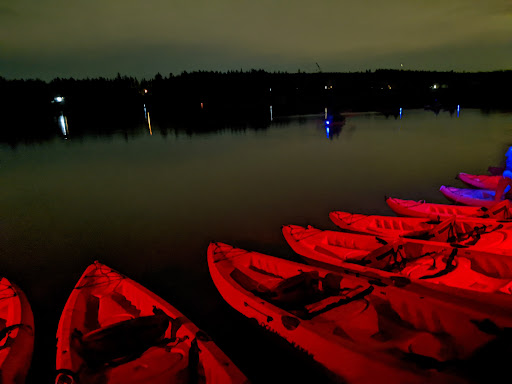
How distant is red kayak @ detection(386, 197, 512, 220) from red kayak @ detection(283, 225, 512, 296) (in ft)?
8.74

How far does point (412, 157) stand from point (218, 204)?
50.6ft

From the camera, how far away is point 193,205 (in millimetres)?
13086

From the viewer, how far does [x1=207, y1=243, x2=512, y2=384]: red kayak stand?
304 centimetres

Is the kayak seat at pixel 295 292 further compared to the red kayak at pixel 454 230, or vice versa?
the red kayak at pixel 454 230

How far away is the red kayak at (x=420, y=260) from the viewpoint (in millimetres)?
4992

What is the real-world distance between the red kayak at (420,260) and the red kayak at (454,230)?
0.38 metres

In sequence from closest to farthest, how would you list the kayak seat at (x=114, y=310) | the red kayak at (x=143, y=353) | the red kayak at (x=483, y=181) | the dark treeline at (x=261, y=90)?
the red kayak at (x=143, y=353) → the kayak seat at (x=114, y=310) → the red kayak at (x=483, y=181) → the dark treeline at (x=261, y=90)

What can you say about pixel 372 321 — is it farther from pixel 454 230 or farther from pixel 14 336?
pixel 14 336

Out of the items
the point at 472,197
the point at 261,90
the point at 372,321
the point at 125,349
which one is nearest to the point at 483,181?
the point at 472,197

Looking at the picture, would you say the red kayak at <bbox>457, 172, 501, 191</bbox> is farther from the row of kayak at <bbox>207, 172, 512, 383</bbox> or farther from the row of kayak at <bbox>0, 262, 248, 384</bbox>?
the row of kayak at <bbox>0, 262, 248, 384</bbox>

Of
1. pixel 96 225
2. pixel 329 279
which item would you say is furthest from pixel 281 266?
pixel 96 225

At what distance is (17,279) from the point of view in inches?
306

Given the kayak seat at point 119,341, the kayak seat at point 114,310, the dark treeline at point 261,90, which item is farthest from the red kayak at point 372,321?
the dark treeline at point 261,90

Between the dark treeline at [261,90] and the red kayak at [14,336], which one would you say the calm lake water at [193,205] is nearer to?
the red kayak at [14,336]
